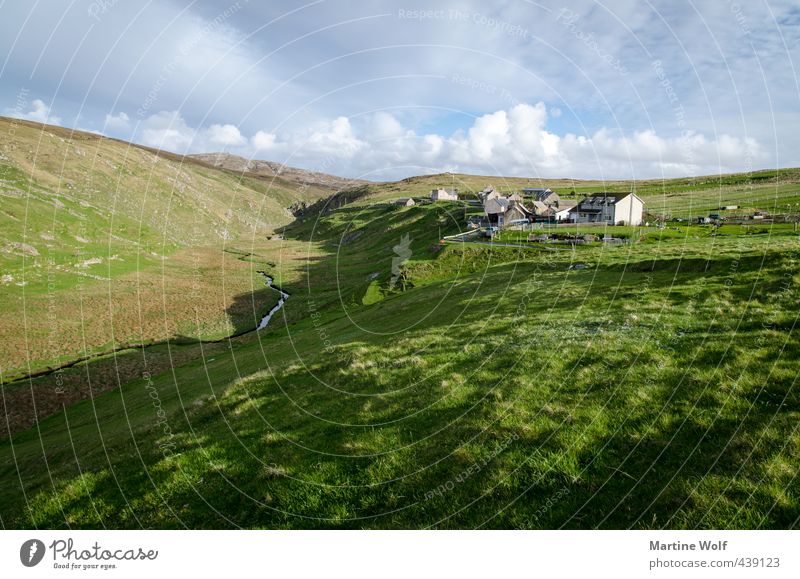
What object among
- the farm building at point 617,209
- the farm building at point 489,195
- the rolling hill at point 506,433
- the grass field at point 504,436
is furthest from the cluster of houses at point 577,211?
the grass field at point 504,436

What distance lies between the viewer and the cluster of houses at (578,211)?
10294 cm

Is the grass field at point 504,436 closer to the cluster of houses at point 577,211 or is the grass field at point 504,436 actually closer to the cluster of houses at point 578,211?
the cluster of houses at point 577,211

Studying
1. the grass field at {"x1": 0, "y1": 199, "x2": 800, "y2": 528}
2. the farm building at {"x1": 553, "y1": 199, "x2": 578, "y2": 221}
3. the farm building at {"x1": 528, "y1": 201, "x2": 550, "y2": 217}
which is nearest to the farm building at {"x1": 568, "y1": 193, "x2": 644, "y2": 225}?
the farm building at {"x1": 553, "y1": 199, "x2": 578, "y2": 221}

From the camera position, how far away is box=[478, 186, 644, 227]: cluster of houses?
102938 mm

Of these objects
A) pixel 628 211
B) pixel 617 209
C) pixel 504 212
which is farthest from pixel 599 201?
pixel 504 212

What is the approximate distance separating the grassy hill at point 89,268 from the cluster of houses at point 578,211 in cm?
6727

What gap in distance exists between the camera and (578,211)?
114 m

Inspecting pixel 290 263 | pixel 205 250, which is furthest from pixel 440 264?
pixel 205 250

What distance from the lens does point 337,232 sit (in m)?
192

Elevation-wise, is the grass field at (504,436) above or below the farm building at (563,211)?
below

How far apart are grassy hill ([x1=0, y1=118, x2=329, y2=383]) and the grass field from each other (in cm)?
4032

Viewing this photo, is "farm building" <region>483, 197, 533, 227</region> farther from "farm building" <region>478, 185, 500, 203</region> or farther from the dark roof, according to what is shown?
the dark roof

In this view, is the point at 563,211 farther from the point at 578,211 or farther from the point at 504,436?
the point at 504,436
